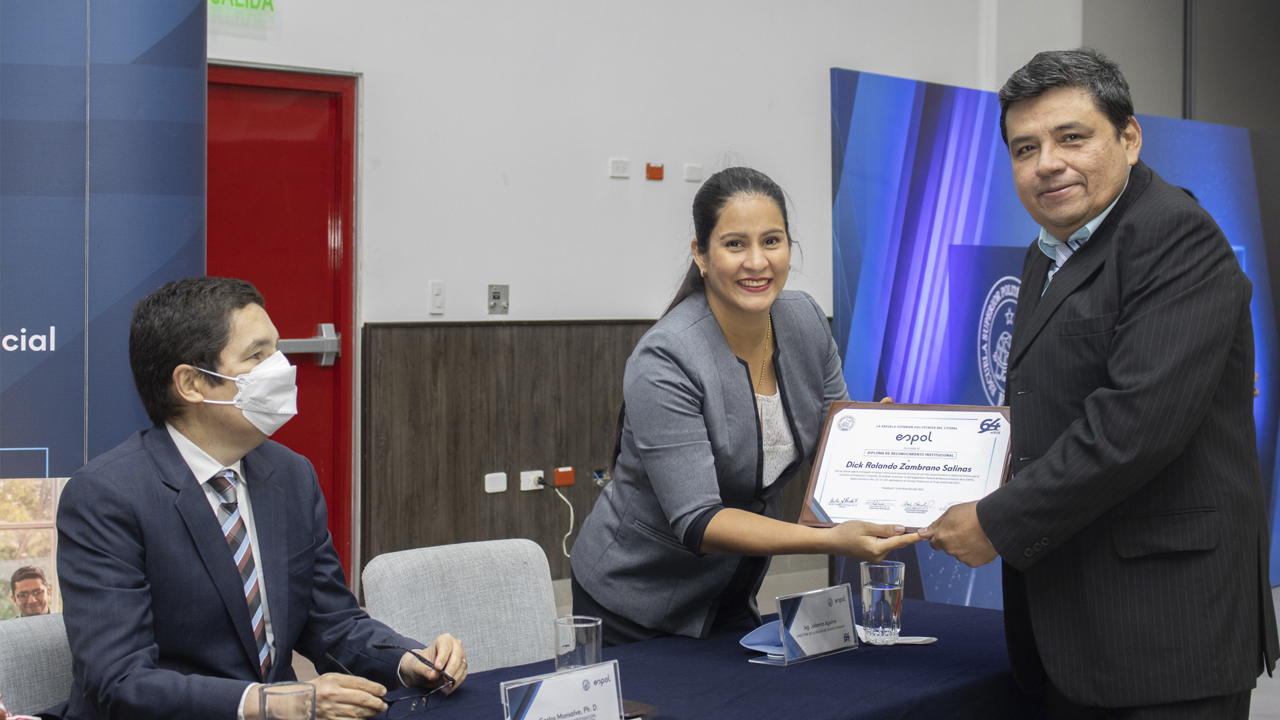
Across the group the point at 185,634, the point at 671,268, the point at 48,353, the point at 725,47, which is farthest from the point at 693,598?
the point at 725,47

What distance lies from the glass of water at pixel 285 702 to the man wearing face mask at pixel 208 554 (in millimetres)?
→ 208

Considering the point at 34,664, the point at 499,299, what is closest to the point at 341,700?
the point at 34,664

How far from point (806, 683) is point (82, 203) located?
168 cm

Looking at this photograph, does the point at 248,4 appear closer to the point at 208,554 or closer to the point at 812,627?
the point at 208,554

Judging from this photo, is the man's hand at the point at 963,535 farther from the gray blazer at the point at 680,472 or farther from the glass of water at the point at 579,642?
the glass of water at the point at 579,642

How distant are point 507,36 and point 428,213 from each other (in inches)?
35.0

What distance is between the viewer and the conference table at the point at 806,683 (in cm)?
158

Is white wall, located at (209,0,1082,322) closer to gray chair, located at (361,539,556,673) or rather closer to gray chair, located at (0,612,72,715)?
gray chair, located at (361,539,556,673)

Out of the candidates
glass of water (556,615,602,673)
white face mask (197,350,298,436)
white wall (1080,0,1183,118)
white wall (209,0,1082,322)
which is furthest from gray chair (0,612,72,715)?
white wall (1080,0,1183,118)

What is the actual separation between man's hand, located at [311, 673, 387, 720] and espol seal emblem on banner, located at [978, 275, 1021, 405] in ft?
11.3

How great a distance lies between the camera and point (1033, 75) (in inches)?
64.2

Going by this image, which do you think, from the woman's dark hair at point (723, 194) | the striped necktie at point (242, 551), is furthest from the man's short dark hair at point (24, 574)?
the woman's dark hair at point (723, 194)

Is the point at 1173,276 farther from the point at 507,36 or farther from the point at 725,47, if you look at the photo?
the point at 725,47

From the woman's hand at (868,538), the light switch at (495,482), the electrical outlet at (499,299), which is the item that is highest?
the electrical outlet at (499,299)
